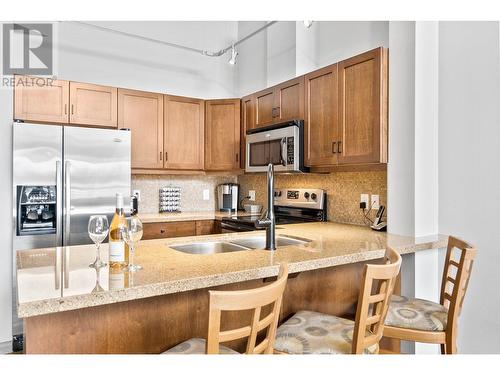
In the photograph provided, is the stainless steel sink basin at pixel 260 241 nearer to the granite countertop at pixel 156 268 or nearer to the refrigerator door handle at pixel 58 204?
the granite countertop at pixel 156 268

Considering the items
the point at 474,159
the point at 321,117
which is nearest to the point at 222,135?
the point at 321,117

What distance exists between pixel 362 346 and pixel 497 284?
126cm

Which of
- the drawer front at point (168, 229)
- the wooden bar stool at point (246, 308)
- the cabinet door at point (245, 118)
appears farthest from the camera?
the cabinet door at point (245, 118)

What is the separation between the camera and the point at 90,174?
9.87ft

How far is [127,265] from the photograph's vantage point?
1.43 m

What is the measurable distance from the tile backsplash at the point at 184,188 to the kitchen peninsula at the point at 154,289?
2.04 meters

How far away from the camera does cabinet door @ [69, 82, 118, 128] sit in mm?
3205

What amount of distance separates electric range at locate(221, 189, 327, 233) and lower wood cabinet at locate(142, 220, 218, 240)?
215 millimetres

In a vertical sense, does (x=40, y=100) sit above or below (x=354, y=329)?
above

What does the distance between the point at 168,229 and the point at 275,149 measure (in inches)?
50.3

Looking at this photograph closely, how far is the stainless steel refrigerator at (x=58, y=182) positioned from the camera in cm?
279

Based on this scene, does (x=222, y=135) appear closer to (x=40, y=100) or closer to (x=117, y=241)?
(x=40, y=100)

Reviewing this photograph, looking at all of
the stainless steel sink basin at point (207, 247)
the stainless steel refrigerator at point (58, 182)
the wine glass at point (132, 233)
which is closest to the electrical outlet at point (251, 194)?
the stainless steel refrigerator at point (58, 182)
